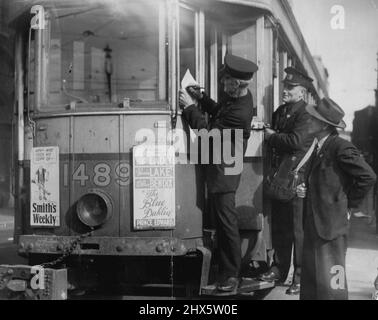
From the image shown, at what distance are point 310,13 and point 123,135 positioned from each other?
2.30 m

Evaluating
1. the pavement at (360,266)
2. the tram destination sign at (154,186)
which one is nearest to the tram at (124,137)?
the tram destination sign at (154,186)

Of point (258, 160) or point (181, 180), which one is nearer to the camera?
point (181, 180)

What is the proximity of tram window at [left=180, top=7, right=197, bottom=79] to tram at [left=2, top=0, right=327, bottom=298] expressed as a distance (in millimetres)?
10

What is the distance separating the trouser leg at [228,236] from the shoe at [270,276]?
54cm

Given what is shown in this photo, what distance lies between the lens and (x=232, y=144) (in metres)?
4.59

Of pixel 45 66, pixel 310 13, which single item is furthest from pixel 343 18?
pixel 45 66

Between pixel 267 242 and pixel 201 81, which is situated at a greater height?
pixel 201 81

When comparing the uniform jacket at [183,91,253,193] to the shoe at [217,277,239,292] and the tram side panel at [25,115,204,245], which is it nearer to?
the tram side panel at [25,115,204,245]

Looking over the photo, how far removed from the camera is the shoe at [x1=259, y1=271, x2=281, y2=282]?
4977 mm

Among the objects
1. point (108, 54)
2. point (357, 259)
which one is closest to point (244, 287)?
point (108, 54)

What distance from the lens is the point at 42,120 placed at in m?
4.77

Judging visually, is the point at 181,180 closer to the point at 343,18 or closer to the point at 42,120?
the point at 42,120

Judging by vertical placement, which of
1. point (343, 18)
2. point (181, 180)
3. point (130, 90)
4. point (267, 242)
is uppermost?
point (343, 18)
